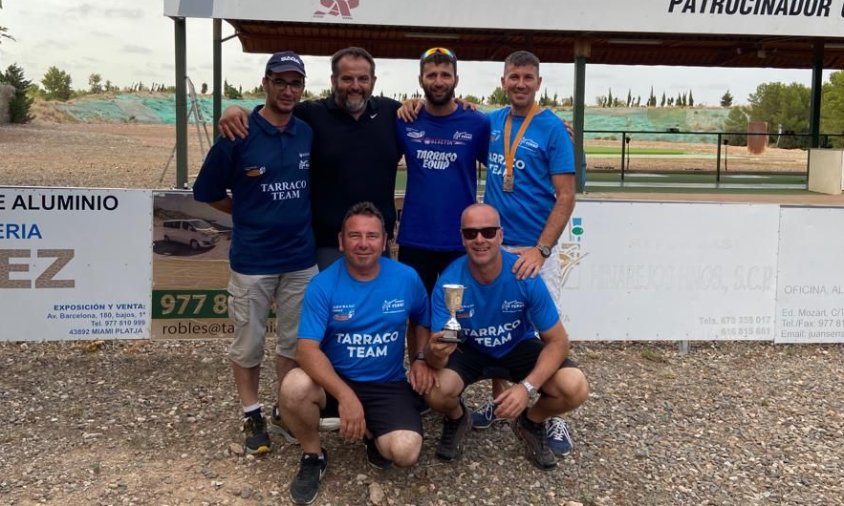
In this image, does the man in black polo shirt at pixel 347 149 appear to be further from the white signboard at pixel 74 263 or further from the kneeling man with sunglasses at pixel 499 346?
the white signboard at pixel 74 263

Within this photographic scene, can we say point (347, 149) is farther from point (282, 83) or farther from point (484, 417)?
point (484, 417)

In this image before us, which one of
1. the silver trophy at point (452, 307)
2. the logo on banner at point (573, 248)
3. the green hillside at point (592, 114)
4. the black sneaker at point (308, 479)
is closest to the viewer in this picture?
the silver trophy at point (452, 307)

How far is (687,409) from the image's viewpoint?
5016mm

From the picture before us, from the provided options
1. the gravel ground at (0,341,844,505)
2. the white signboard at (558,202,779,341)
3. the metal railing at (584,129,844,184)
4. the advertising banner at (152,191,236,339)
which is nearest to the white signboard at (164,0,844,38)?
the metal railing at (584,129,844,184)

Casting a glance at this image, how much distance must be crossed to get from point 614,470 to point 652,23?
955 cm

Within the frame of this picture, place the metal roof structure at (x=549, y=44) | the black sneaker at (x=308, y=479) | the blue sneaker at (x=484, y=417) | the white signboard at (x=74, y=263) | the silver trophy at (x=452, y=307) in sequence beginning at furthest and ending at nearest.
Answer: the metal roof structure at (x=549, y=44)
the white signboard at (x=74, y=263)
the blue sneaker at (x=484, y=417)
the black sneaker at (x=308, y=479)
the silver trophy at (x=452, y=307)

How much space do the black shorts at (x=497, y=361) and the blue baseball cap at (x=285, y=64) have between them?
173 cm

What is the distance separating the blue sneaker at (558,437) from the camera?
4.19 m

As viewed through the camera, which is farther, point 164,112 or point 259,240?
point 164,112

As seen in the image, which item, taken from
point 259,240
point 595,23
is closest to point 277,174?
point 259,240

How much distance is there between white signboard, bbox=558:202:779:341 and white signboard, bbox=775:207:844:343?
0.14m

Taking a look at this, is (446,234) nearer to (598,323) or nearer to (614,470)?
(614,470)

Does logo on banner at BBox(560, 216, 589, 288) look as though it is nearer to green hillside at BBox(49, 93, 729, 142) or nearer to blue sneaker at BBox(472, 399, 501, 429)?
blue sneaker at BBox(472, 399, 501, 429)

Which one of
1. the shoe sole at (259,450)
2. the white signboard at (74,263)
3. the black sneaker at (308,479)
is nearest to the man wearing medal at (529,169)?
the black sneaker at (308,479)
